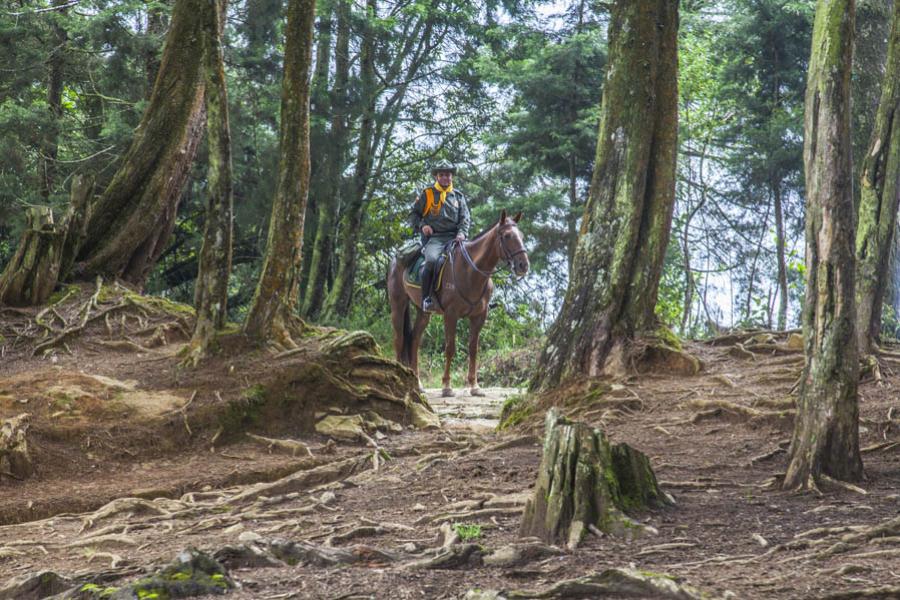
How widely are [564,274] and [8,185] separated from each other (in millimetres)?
12571

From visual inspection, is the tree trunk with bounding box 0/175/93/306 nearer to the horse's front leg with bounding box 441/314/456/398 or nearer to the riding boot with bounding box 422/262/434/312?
the riding boot with bounding box 422/262/434/312

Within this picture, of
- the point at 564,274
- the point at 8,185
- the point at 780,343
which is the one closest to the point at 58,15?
the point at 8,185

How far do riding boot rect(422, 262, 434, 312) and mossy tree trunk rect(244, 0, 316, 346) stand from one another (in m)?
4.41

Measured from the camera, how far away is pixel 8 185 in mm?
19938

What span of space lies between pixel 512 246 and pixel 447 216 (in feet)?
6.30

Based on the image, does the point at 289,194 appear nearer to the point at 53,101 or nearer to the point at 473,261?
the point at 473,261

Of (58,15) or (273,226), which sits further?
(58,15)

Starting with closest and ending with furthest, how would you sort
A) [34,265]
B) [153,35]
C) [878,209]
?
[878,209], [34,265], [153,35]

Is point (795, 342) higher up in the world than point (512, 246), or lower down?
lower down

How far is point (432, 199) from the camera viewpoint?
640 inches

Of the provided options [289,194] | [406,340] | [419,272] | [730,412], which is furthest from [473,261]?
[730,412]

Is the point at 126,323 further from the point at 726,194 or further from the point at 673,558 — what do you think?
the point at 726,194

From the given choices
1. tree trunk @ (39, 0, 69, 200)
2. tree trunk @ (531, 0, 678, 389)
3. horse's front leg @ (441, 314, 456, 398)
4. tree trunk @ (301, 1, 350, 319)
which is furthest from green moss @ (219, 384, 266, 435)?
tree trunk @ (301, 1, 350, 319)

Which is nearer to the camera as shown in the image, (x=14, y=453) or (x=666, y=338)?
(x=14, y=453)
